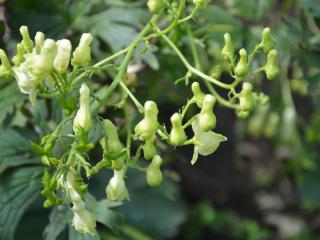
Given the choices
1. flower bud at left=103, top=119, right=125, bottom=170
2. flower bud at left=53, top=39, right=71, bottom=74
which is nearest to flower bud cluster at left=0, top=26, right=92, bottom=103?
flower bud at left=53, top=39, right=71, bottom=74

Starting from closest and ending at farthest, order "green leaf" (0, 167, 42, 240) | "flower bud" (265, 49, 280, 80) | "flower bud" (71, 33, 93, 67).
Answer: "flower bud" (71, 33, 93, 67) → "flower bud" (265, 49, 280, 80) → "green leaf" (0, 167, 42, 240)

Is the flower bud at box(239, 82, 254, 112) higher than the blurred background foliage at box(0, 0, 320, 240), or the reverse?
the flower bud at box(239, 82, 254, 112)

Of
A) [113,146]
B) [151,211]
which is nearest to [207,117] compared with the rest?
[113,146]

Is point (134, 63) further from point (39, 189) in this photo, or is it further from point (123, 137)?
point (39, 189)

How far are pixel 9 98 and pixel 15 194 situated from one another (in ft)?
0.80

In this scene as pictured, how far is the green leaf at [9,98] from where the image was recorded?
157cm

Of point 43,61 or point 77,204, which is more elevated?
point 43,61

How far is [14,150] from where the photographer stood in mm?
1590

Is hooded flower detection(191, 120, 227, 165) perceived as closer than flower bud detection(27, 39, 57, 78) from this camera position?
No

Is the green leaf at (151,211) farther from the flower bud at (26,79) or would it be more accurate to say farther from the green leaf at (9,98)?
the flower bud at (26,79)

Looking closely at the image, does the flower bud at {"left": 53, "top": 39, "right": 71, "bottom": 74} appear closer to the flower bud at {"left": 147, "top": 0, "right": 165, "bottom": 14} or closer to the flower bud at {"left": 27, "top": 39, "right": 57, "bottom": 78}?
the flower bud at {"left": 27, "top": 39, "right": 57, "bottom": 78}

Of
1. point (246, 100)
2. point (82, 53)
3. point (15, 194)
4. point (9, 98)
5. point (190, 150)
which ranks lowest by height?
point (190, 150)

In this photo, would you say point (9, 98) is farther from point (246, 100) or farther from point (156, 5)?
point (246, 100)

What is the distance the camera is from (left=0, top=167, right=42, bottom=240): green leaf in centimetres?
150
